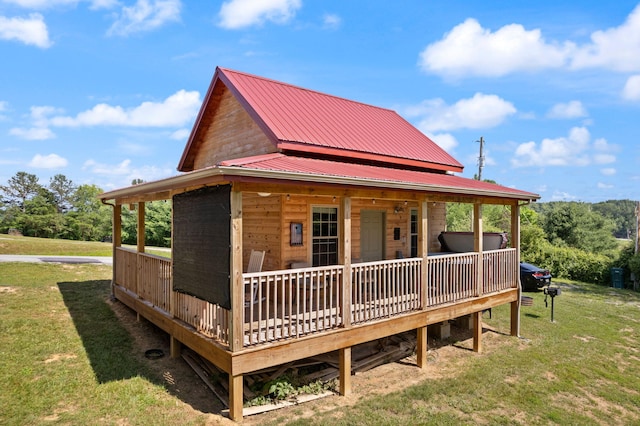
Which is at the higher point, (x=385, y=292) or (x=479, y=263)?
A: (x=479, y=263)

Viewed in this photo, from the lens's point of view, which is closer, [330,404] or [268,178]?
[268,178]

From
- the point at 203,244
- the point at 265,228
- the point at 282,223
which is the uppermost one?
the point at 282,223

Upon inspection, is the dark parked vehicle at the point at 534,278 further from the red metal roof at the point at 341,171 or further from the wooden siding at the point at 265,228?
the wooden siding at the point at 265,228

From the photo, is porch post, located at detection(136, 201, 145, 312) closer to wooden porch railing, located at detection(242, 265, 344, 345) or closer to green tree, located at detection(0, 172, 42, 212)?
wooden porch railing, located at detection(242, 265, 344, 345)

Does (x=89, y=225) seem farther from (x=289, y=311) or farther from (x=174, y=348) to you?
(x=289, y=311)

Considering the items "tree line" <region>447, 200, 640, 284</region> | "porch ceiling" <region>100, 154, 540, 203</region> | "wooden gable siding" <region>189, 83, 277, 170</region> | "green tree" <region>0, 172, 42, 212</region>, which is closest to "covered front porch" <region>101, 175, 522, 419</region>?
"porch ceiling" <region>100, 154, 540, 203</region>

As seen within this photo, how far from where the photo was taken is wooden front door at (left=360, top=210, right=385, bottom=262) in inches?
429

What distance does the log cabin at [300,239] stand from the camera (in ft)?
18.9

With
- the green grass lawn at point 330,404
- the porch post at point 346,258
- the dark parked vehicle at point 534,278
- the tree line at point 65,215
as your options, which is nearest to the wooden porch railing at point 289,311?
the porch post at point 346,258

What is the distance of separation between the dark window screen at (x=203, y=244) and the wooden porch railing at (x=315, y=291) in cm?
37

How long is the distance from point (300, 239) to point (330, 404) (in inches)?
152

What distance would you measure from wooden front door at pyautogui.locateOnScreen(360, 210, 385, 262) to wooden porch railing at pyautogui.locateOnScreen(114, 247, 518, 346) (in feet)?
6.33

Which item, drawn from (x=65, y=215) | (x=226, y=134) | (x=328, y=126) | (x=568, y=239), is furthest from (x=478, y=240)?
(x=65, y=215)

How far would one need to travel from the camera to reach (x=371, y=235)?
11.2 m
